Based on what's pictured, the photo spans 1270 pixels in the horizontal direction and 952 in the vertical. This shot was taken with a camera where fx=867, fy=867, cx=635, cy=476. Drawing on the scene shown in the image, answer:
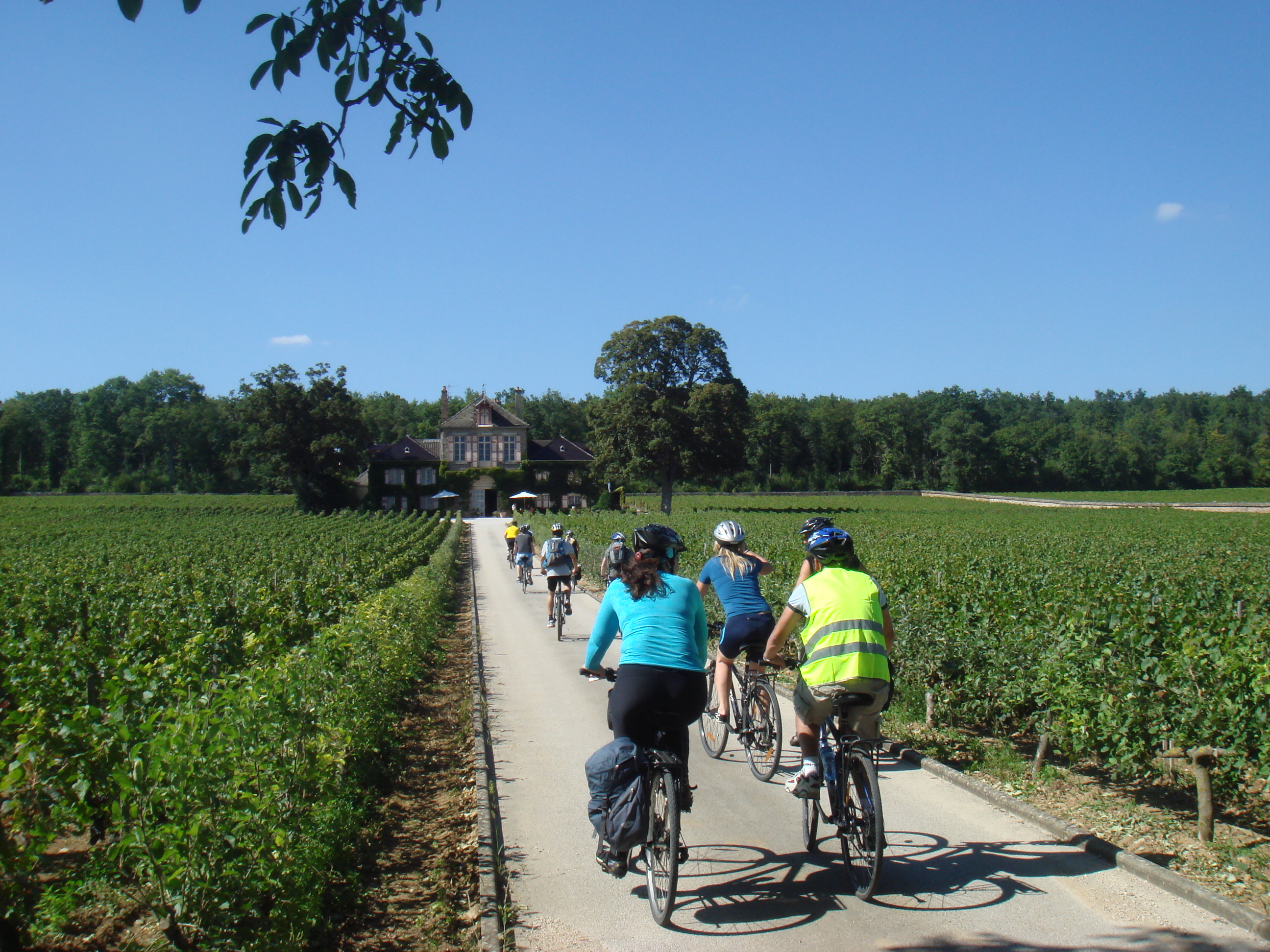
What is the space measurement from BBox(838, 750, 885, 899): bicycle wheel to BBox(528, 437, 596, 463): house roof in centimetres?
7061

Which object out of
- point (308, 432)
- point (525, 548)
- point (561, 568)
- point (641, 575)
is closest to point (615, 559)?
point (641, 575)

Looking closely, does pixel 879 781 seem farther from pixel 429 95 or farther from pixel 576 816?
pixel 429 95

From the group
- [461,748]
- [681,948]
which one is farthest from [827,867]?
[461,748]

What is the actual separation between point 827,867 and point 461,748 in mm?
4124

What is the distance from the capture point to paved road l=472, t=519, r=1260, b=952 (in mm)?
4250

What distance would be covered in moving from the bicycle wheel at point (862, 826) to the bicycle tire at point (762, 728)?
82.4 inches

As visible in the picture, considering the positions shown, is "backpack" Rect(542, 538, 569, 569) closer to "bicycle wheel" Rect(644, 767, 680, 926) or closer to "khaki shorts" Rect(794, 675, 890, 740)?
"khaki shorts" Rect(794, 675, 890, 740)

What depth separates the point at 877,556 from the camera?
49.7ft

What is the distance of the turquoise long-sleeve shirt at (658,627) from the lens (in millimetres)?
4641

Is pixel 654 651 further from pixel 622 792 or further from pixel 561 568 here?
pixel 561 568

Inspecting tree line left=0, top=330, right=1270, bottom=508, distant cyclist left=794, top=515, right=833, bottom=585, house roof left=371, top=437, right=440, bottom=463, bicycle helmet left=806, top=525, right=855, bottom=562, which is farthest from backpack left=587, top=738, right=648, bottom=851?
tree line left=0, top=330, right=1270, bottom=508

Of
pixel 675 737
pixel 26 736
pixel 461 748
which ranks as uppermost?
pixel 26 736

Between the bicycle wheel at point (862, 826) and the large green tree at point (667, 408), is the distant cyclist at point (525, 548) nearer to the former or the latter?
the bicycle wheel at point (862, 826)

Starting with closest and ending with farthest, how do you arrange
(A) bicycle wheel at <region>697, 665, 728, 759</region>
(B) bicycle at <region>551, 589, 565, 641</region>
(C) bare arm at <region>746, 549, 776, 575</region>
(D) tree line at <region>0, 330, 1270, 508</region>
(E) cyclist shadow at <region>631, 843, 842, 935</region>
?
1. (E) cyclist shadow at <region>631, 843, 842, 935</region>
2. (C) bare arm at <region>746, 549, 776, 575</region>
3. (A) bicycle wheel at <region>697, 665, 728, 759</region>
4. (B) bicycle at <region>551, 589, 565, 641</region>
5. (D) tree line at <region>0, 330, 1270, 508</region>
